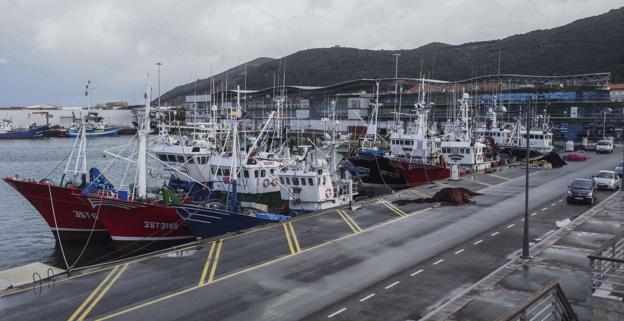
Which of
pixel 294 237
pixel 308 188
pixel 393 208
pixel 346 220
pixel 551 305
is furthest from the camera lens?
pixel 308 188

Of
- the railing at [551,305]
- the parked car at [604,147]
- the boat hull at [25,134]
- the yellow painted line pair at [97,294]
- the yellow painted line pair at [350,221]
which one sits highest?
the boat hull at [25,134]

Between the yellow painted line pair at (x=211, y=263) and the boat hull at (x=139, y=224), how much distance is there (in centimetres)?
631

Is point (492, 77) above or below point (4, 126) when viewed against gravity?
above

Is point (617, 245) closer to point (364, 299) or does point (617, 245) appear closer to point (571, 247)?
point (571, 247)

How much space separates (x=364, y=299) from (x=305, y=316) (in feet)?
7.73

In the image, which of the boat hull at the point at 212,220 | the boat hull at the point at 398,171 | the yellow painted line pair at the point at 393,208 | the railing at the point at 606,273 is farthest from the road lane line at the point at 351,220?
the boat hull at the point at 398,171

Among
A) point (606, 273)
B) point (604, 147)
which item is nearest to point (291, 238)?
point (606, 273)

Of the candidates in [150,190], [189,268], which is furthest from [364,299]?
[150,190]

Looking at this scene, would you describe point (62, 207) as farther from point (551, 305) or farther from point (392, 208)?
point (551, 305)

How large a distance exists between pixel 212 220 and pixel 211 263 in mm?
7937

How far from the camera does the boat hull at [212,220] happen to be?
2998 cm

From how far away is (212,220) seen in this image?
30141 mm

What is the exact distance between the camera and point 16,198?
54469mm

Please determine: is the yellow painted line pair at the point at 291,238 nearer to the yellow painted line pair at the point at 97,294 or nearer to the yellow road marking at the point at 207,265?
the yellow road marking at the point at 207,265
